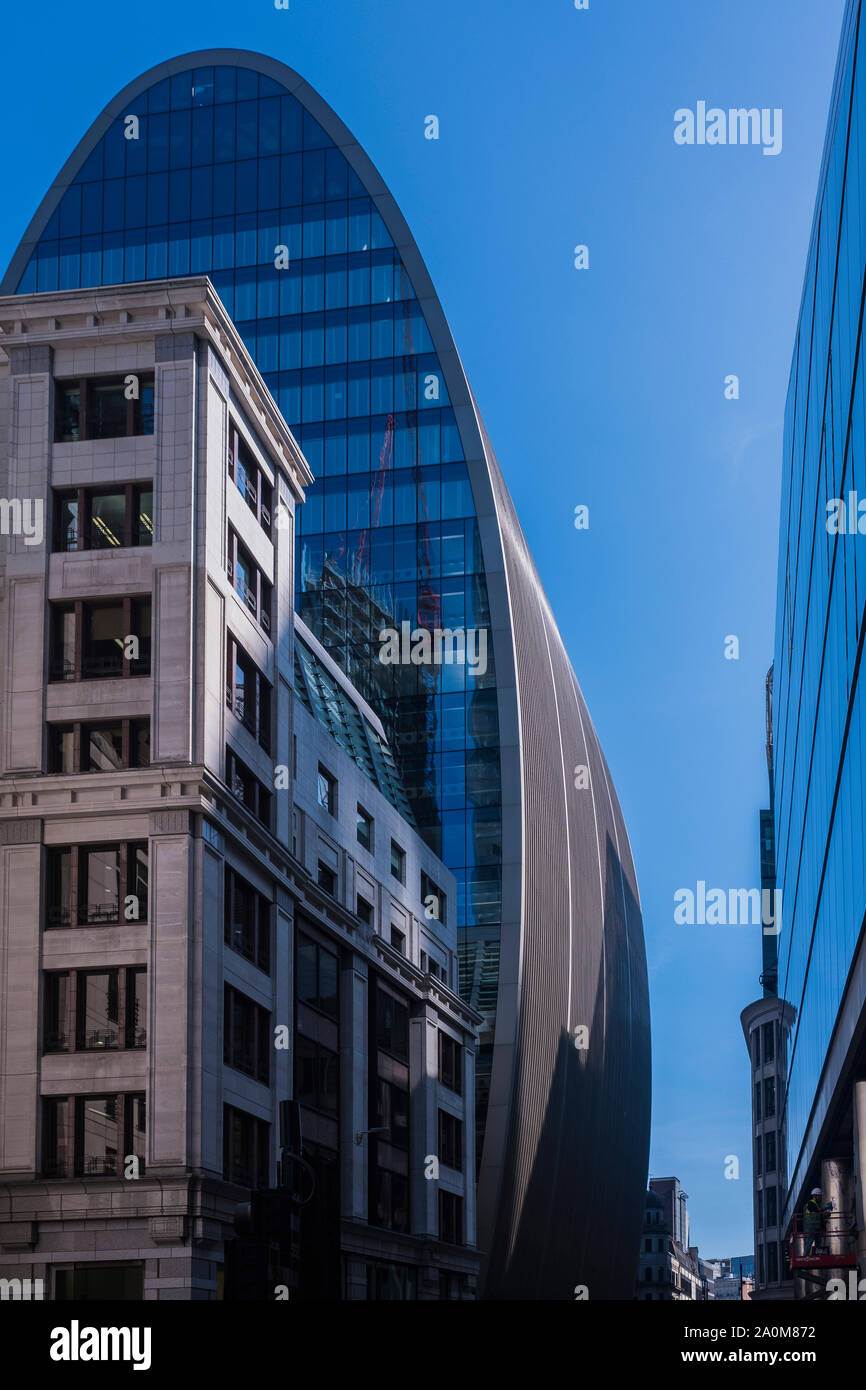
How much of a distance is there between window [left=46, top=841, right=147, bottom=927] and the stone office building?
0.08 metres

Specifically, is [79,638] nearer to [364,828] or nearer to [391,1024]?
[364,828]

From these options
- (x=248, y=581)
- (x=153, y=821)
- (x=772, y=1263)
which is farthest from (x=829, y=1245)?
(x=772, y=1263)

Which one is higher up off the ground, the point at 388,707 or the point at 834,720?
the point at 388,707

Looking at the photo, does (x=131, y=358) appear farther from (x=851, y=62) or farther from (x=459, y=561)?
(x=459, y=561)

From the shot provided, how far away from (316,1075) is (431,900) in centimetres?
2272

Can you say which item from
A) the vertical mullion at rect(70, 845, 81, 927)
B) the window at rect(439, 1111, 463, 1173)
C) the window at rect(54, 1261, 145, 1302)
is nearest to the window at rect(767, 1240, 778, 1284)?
the window at rect(439, 1111, 463, 1173)

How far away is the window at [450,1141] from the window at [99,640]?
33626mm

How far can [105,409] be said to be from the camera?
53.2 meters

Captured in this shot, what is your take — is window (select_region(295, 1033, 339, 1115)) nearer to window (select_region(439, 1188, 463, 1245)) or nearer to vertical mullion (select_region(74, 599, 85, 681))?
vertical mullion (select_region(74, 599, 85, 681))

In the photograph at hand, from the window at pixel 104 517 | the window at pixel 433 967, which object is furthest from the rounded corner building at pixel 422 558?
the window at pixel 104 517

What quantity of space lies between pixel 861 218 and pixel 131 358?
2213 cm

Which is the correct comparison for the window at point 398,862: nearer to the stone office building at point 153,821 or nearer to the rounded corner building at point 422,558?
the stone office building at point 153,821
